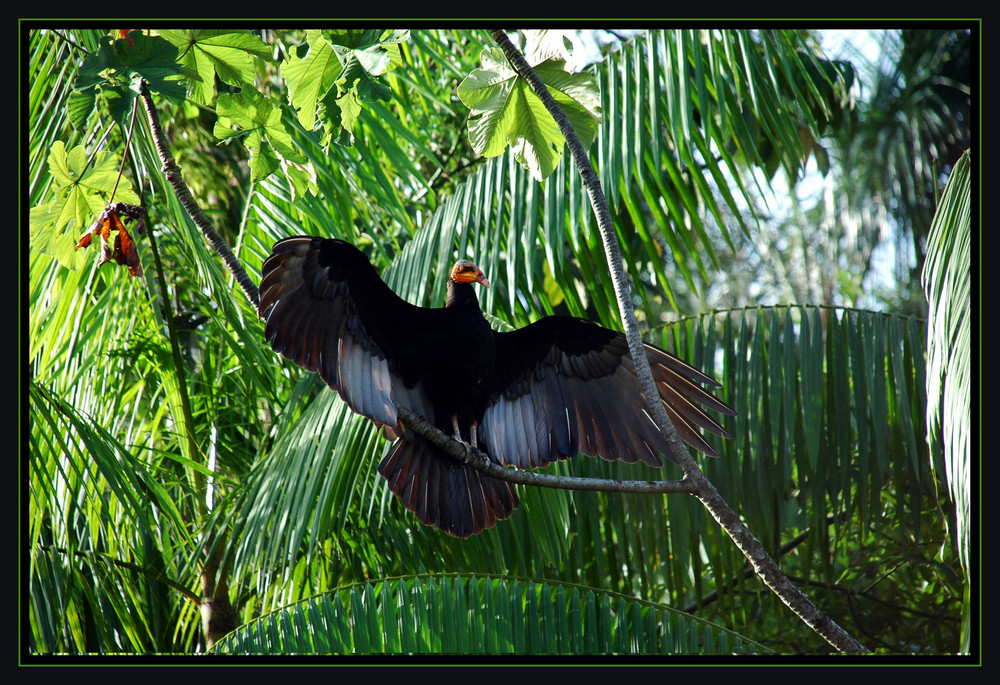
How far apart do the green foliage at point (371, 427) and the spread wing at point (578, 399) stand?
16 cm

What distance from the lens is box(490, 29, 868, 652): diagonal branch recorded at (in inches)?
45.9

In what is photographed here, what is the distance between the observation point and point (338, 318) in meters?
1.33

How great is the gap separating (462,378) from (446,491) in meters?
0.19

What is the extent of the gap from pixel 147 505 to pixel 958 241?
1.64 metres

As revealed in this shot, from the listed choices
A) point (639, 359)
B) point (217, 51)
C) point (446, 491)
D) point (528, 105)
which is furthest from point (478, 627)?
point (217, 51)

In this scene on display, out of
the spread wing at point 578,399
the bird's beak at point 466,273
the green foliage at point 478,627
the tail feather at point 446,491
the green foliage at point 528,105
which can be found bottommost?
the green foliage at point 478,627

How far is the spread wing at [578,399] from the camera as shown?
1441 millimetres

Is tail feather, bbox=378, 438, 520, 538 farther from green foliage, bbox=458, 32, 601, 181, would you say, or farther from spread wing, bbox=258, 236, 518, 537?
green foliage, bbox=458, 32, 601, 181

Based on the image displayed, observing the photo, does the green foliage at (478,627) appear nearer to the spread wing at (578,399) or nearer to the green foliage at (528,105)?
the spread wing at (578,399)

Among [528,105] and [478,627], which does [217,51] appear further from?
[478,627]

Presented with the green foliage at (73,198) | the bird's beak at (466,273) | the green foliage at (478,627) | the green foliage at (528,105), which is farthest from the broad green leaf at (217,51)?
the green foliage at (478,627)

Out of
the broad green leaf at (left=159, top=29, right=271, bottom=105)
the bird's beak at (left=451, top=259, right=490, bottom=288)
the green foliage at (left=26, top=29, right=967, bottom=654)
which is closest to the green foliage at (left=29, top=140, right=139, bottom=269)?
the green foliage at (left=26, top=29, right=967, bottom=654)
